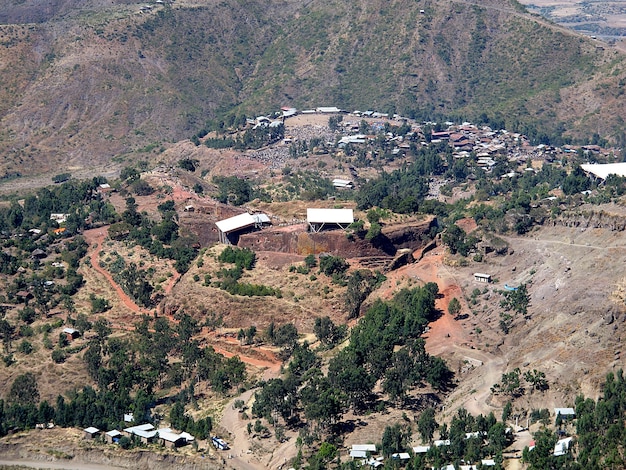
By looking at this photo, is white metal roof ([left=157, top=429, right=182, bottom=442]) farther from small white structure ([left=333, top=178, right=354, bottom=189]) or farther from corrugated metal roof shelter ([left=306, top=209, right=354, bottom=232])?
small white structure ([left=333, top=178, right=354, bottom=189])

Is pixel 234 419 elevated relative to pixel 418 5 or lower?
lower

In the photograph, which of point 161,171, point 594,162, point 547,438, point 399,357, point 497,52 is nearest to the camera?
point 547,438

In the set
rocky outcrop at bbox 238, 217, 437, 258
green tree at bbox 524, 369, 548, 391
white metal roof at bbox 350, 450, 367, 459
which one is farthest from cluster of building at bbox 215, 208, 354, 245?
white metal roof at bbox 350, 450, 367, 459

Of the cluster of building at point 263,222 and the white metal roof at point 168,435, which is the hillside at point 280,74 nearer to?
the cluster of building at point 263,222

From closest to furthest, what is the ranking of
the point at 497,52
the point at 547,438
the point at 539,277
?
the point at 547,438 < the point at 539,277 < the point at 497,52

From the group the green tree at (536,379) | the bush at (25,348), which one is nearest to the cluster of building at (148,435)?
the bush at (25,348)

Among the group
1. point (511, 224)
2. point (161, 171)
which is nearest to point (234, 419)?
point (511, 224)

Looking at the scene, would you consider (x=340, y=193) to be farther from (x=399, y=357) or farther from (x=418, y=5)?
A: (x=418, y=5)

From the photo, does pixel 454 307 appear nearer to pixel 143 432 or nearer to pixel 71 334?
pixel 143 432

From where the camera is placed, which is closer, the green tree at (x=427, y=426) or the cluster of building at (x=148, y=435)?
the green tree at (x=427, y=426)
